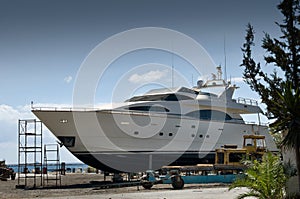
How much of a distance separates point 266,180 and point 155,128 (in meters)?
20.9

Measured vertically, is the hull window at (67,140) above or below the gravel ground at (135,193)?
above

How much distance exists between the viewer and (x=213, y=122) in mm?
37938

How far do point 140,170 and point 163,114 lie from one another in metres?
4.38

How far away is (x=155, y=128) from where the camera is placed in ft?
109

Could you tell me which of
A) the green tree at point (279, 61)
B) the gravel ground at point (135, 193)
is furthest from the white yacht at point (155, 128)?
the green tree at point (279, 61)

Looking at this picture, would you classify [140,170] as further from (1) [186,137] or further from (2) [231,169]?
(2) [231,169]

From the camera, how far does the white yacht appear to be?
30141mm

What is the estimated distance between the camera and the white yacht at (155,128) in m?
30.1

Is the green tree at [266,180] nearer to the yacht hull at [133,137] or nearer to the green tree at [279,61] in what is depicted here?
the green tree at [279,61]

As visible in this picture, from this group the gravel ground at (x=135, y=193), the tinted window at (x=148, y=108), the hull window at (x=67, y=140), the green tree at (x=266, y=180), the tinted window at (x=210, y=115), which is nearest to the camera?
the green tree at (x=266, y=180)

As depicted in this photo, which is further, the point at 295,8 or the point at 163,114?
the point at 163,114

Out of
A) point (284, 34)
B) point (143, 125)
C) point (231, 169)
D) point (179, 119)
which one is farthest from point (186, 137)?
point (284, 34)

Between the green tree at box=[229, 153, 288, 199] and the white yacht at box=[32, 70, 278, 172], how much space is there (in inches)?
713

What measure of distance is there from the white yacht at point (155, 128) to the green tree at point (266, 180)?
59.4ft
